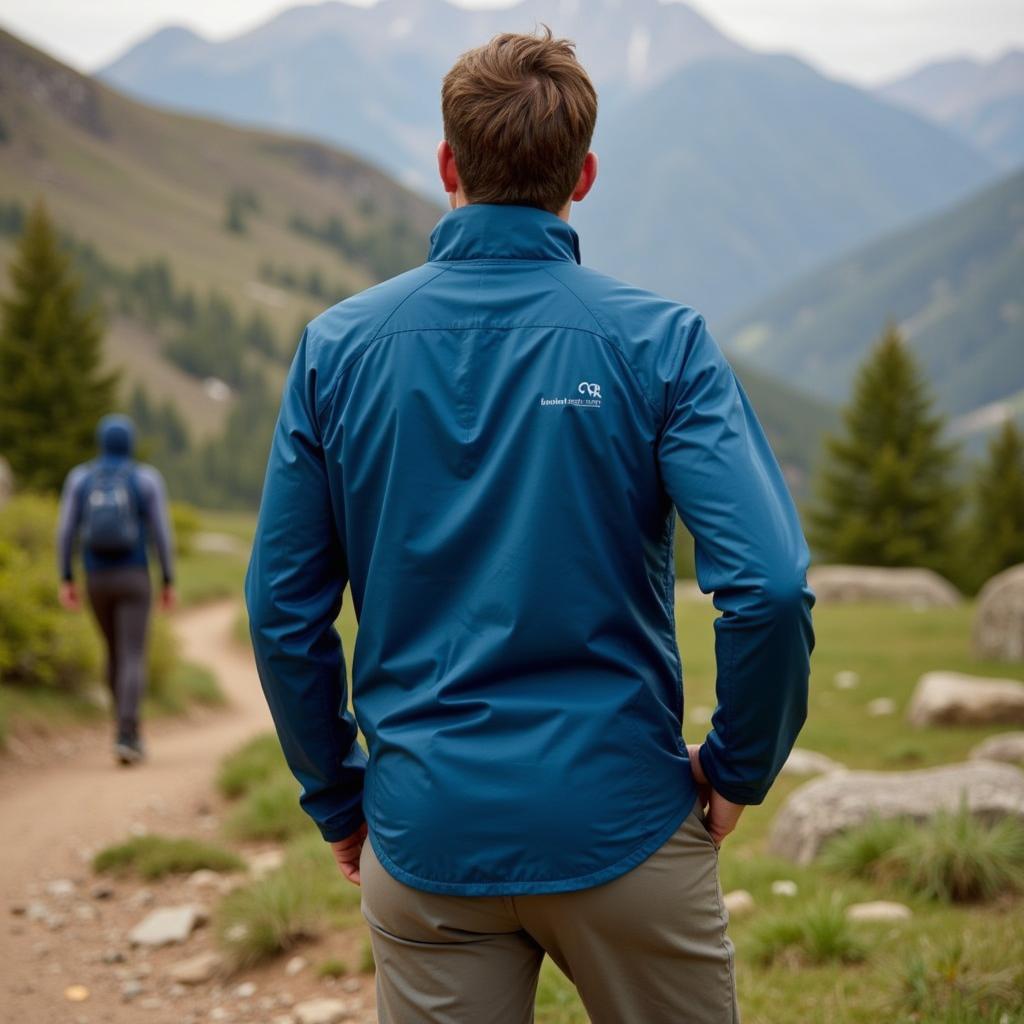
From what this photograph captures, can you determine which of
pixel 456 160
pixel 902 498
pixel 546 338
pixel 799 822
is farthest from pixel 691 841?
pixel 902 498

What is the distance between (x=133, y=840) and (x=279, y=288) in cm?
15641

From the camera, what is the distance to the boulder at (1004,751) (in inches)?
325

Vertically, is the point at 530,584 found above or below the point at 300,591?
above

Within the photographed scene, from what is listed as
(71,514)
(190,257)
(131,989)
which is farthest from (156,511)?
(190,257)

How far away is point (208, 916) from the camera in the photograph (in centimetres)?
579

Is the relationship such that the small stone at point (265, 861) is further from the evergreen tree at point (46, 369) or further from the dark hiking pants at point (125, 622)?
the evergreen tree at point (46, 369)

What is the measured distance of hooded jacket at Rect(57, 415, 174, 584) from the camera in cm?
870

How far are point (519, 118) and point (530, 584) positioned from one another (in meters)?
0.87

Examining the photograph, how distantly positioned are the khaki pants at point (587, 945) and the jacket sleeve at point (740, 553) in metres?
0.24

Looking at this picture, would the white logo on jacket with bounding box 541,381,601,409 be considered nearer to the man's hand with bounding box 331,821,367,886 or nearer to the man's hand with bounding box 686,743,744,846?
the man's hand with bounding box 686,743,744,846

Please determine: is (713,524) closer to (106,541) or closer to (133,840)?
(133,840)

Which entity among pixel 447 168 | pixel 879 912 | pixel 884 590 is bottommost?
pixel 884 590

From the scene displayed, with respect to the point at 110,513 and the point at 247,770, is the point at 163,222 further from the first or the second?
the point at 247,770

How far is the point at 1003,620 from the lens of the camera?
14289 mm
